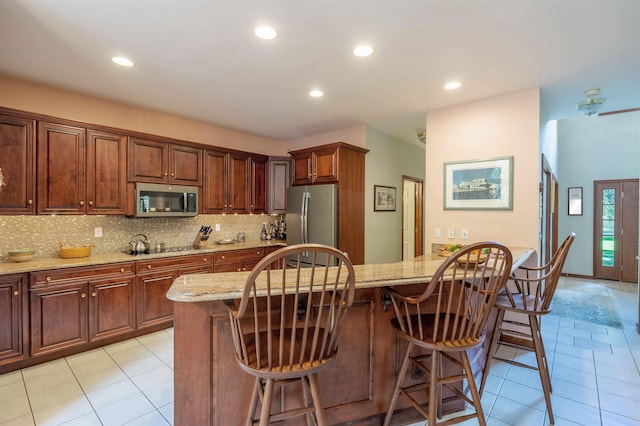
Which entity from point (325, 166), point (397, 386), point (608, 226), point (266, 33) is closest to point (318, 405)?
point (397, 386)

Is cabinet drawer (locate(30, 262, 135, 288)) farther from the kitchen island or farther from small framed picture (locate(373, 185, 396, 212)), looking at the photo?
small framed picture (locate(373, 185, 396, 212))

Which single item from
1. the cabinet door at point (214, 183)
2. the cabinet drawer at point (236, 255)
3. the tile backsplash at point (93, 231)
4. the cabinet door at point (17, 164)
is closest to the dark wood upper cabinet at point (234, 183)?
the cabinet door at point (214, 183)

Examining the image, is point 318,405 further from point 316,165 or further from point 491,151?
point 316,165

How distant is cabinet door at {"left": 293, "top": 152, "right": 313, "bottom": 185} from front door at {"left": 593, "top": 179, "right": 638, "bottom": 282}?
613cm

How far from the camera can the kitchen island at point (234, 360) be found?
1.51 m

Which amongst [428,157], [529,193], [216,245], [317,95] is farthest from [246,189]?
[529,193]

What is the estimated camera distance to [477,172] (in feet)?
10.9

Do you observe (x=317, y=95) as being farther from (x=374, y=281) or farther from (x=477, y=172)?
(x=374, y=281)

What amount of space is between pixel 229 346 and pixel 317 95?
266 centimetres

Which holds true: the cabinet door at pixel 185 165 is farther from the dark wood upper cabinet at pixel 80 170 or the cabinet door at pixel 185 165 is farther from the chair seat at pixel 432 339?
the chair seat at pixel 432 339

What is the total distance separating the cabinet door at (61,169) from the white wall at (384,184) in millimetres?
3489

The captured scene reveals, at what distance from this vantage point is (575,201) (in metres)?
6.37

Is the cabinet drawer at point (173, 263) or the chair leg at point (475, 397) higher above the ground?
the cabinet drawer at point (173, 263)

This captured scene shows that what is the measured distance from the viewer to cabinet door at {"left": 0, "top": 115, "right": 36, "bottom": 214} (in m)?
Result: 2.69
